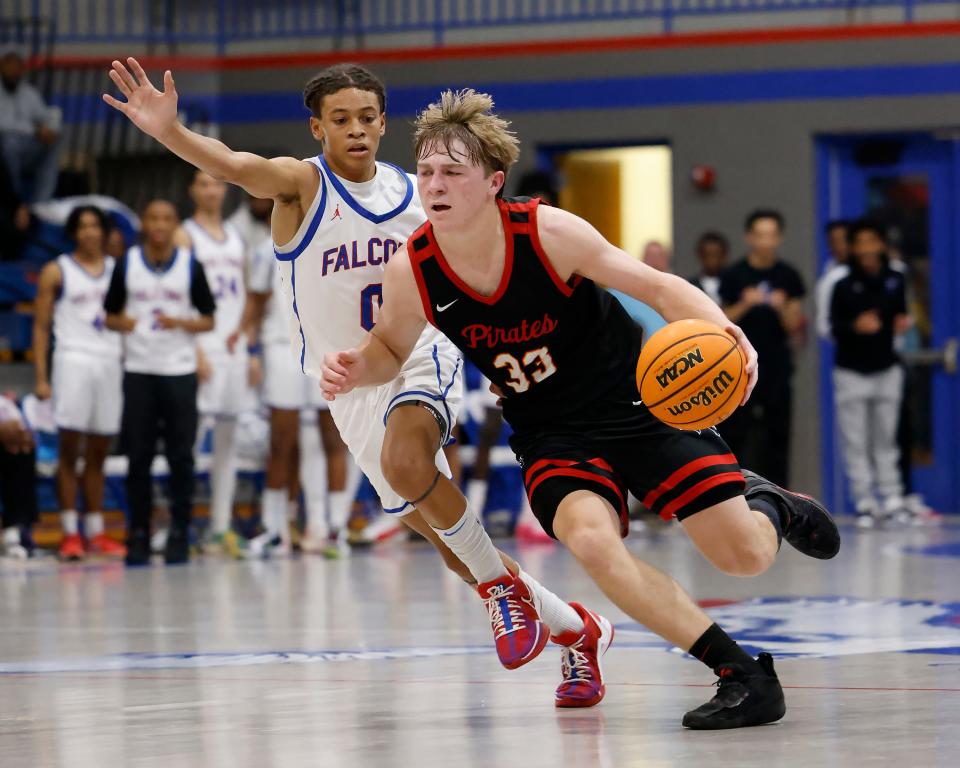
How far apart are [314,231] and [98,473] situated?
224 inches

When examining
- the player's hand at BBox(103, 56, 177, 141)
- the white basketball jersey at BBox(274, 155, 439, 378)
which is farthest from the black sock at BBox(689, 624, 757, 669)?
the player's hand at BBox(103, 56, 177, 141)

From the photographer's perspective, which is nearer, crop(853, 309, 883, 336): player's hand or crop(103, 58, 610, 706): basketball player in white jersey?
crop(103, 58, 610, 706): basketball player in white jersey

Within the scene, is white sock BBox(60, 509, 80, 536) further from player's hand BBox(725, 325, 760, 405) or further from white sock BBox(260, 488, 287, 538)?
player's hand BBox(725, 325, 760, 405)

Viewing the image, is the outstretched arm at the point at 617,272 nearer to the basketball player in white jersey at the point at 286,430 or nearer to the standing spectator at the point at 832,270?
the basketball player in white jersey at the point at 286,430

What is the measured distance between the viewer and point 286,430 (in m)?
11.2

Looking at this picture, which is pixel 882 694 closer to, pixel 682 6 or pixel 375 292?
pixel 375 292

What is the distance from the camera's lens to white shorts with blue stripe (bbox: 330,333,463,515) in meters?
5.50

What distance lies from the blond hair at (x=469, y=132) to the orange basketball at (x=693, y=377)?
743mm

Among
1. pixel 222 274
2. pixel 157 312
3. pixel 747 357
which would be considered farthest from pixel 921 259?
pixel 747 357

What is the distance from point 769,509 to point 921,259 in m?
9.94

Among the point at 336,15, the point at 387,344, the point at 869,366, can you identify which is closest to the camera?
the point at 387,344

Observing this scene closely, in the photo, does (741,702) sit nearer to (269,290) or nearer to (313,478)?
(313,478)

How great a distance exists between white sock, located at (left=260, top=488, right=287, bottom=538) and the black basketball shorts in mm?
6321

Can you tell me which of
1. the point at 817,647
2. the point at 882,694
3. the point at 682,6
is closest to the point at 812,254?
the point at 682,6
